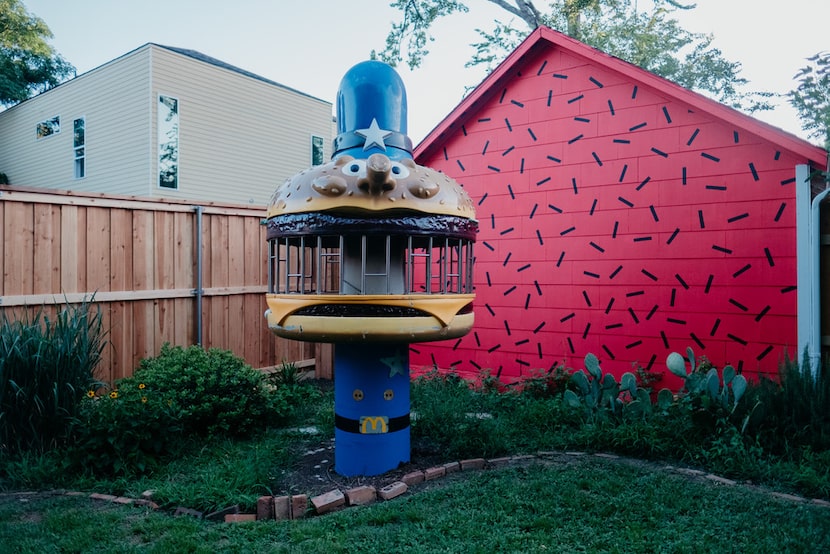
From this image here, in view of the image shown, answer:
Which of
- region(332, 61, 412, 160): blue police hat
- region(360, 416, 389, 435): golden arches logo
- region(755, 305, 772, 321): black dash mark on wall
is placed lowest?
region(360, 416, 389, 435): golden arches logo

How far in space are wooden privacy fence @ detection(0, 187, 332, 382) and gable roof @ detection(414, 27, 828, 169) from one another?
8.15 ft

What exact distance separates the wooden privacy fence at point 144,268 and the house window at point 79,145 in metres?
10.8

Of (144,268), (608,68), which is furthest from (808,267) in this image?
(144,268)

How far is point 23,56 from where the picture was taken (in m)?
24.1

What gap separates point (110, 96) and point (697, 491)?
1483 cm

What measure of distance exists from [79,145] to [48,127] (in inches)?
79.4

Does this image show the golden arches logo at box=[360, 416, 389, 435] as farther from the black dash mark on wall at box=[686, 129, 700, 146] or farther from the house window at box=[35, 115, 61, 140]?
the house window at box=[35, 115, 61, 140]

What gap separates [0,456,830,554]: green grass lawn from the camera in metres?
2.80

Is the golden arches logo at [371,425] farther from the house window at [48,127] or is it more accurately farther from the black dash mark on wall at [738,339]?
the house window at [48,127]

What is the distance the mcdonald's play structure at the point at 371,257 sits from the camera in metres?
3.49

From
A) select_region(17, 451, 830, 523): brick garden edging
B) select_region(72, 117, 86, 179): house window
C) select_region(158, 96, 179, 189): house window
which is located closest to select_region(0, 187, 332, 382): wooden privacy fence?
select_region(17, 451, 830, 523): brick garden edging

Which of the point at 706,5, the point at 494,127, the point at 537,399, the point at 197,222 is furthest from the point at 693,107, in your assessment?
the point at 706,5


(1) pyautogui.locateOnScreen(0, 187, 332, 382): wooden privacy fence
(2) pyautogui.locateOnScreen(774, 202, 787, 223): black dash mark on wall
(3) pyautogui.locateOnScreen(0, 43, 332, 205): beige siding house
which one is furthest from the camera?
(3) pyautogui.locateOnScreen(0, 43, 332, 205): beige siding house

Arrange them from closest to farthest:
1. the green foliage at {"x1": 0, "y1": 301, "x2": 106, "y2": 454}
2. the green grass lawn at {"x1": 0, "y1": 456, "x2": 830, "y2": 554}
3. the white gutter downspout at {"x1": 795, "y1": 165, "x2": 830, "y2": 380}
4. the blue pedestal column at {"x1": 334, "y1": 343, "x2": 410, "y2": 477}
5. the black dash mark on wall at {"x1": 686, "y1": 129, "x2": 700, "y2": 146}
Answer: the green grass lawn at {"x1": 0, "y1": 456, "x2": 830, "y2": 554} → the blue pedestal column at {"x1": 334, "y1": 343, "x2": 410, "y2": 477} → the green foliage at {"x1": 0, "y1": 301, "x2": 106, "y2": 454} → the white gutter downspout at {"x1": 795, "y1": 165, "x2": 830, "y2": 380} → the black dash mark on wall at {"x1": 686, "y1": 129, "x2": 700, "y2": 146}
